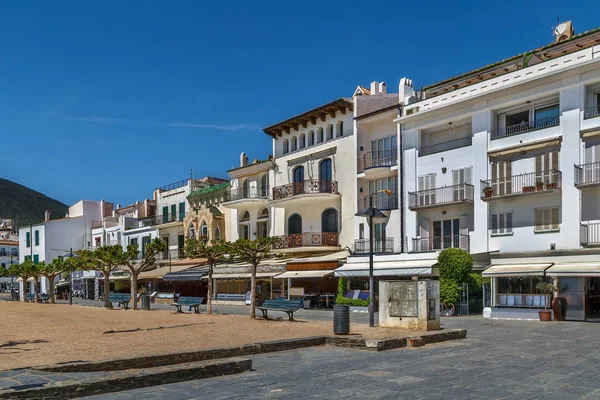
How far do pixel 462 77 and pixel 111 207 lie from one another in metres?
51.3

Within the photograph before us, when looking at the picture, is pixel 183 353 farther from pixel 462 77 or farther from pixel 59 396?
pixel 462 77

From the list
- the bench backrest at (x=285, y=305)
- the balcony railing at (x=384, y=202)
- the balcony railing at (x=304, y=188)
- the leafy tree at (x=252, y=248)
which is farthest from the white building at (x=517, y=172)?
the leafy tree at (x=252, y=248)

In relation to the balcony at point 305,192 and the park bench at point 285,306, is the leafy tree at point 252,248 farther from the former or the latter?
the balcony at point 305,192

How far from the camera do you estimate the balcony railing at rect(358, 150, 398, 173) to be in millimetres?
35562

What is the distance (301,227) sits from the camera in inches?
1641

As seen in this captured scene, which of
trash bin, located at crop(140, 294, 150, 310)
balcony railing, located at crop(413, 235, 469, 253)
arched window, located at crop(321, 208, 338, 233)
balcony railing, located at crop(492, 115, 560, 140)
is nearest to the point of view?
balcony railing, located at crop(492, 115, 560, 140)

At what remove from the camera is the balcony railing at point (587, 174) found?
2559 cm

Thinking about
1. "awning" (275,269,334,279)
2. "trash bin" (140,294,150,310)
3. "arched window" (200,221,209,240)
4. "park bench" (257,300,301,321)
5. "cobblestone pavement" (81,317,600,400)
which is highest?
"arched window" (200,221,209,240)

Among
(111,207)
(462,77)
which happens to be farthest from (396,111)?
(111,207)

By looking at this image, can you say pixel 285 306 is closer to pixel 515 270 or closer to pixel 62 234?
pixel 515 270

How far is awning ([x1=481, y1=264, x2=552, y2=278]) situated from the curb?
57.5 feet

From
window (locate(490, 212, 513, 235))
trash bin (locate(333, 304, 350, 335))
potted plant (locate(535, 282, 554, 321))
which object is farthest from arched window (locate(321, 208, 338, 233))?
trash bin (locate(333, 304, 350, 335))

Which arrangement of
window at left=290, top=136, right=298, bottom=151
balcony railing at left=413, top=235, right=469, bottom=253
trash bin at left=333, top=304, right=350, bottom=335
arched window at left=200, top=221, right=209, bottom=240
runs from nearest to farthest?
1. trash bin at left=333, top=304, right=350, bottom=335
2. balcony railing at left=413, top=235, right=469, bottom=253
3. window at left=290, top=136, right=298, bottom=151
4. arched window at left=200, top=221, right=209, bottom=240

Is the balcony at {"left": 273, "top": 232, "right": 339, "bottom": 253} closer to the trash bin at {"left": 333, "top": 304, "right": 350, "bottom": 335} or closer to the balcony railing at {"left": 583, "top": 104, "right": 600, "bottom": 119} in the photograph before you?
the balcony railing at {"left": 583, "top": 104, "right": 600, "bottom": 119}
